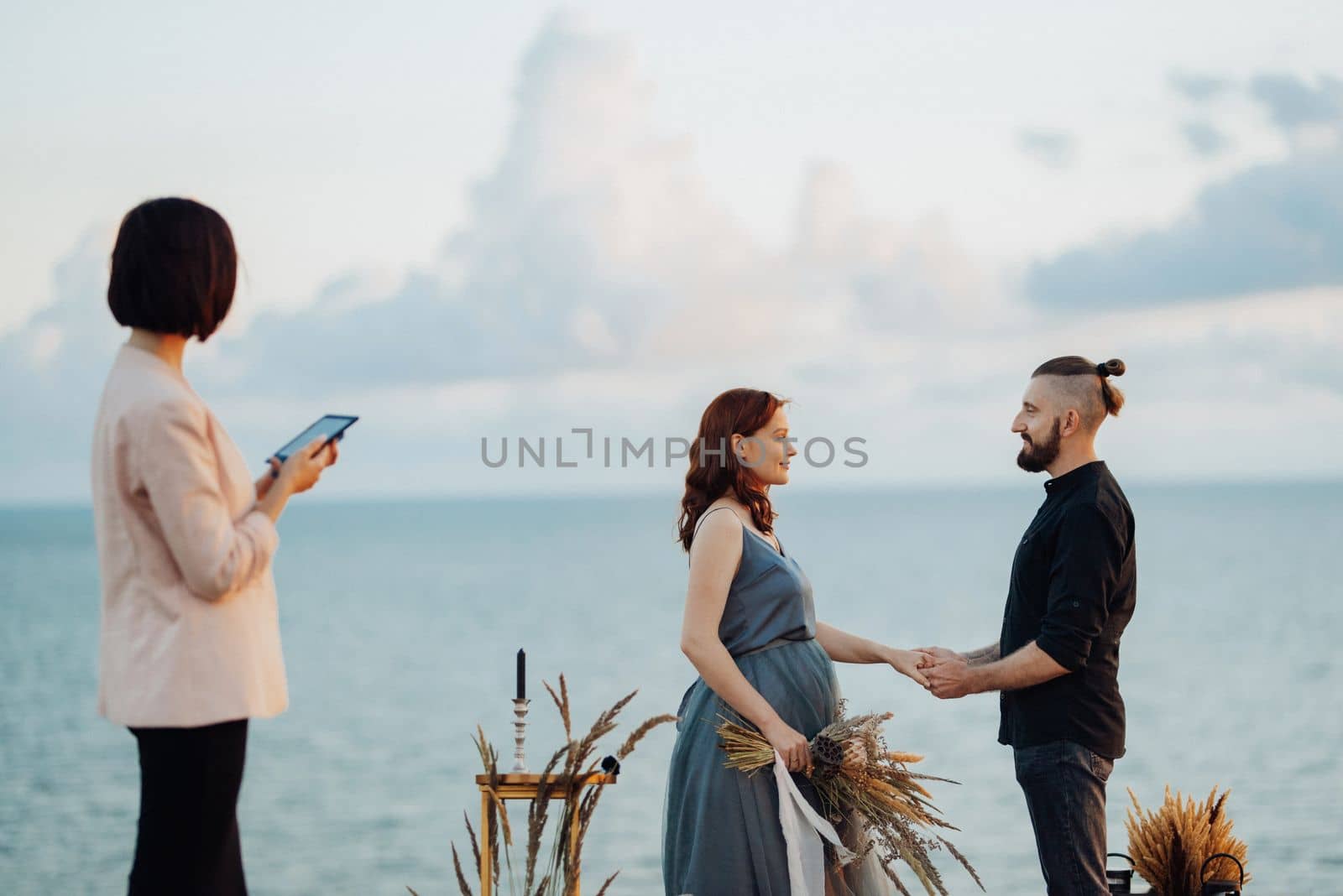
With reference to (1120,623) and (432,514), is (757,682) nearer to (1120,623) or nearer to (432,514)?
(1120,623)

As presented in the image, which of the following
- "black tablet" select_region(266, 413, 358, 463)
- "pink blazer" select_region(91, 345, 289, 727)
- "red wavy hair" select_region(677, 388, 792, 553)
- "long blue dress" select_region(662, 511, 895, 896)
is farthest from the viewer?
"red wavy hair" select_region(677, 388, 792, 553)

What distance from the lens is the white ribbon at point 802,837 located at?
139 inches

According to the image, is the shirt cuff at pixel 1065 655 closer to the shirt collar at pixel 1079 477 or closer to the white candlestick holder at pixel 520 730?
the shirt collar at pixel 1079 477

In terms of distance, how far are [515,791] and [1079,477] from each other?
5.53 feet

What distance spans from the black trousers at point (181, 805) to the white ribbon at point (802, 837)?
153 centimetres

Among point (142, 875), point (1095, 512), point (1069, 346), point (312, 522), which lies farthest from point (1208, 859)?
point (312, 522)

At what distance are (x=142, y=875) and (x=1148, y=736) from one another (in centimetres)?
2737

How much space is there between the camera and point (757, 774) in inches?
143

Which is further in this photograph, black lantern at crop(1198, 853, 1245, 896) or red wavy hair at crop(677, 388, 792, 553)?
black lantern at crop(1198, 853, 1245, 896)

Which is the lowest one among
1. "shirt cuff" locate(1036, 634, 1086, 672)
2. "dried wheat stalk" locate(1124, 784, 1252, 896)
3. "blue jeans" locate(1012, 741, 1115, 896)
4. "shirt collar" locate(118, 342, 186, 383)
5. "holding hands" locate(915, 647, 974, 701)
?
"dried wheat stalk" locate(1124, 784, 1252, 896)

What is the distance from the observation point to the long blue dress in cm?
363

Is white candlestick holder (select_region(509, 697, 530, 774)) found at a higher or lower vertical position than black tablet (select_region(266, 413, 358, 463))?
lower

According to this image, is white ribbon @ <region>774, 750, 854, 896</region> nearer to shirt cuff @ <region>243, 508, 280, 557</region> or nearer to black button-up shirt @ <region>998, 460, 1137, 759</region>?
black button-up shirt @ <region>998, 460, 1137, 759</region>

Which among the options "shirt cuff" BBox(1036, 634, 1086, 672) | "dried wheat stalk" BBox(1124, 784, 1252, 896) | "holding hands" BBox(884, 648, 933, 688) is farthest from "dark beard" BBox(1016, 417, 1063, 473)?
"dried wheat stalk" BBox(1124, 784, 1252, 896)
